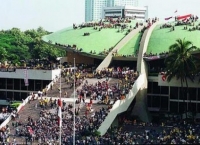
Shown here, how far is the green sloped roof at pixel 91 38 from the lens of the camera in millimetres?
62331

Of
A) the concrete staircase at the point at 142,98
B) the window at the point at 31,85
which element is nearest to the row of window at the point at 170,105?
the concrete staircase at the point at 142,98

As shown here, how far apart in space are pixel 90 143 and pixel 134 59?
73.3ft

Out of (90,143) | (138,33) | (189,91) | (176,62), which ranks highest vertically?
(138,33)

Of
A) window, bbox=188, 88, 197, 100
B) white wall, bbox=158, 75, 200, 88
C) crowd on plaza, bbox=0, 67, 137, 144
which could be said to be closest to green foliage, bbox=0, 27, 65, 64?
crowd on plaza, bbox=0, 67, 137, 144

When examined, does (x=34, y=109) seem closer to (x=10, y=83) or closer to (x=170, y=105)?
(x=10, y=83)

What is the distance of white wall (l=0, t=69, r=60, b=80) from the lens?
57.2m

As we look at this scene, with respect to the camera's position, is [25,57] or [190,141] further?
[25,57]

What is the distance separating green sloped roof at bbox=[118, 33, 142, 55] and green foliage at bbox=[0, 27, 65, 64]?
33116mm

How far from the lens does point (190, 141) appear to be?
117 feet

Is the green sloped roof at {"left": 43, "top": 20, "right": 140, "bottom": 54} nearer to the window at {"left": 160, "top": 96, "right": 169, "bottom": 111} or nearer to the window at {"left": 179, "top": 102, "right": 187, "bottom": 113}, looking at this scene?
the window at {"left": 160, "top": 96, "right": 169, "bottom": 111}

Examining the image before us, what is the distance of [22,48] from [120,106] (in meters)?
67.5

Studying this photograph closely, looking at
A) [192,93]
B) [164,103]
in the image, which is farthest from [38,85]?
[192,93]

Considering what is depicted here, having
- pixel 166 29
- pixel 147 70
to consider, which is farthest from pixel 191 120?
pixel 166 29

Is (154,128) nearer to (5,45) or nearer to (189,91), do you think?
(189,91)
